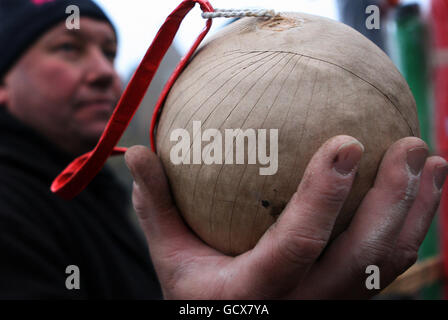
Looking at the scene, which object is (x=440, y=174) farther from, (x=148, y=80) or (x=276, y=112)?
(x=148, y=80)

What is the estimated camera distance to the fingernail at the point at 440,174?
833 mm

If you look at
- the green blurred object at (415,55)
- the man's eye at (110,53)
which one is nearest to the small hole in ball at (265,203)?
the man's eye at (110,53)

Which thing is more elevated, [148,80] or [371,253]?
[148,80]

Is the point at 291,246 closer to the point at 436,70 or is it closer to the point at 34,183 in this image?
the point at 34,183

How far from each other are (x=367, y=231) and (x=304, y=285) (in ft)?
0.60

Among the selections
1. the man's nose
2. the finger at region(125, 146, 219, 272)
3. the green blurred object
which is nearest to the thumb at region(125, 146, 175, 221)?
the finger at region(125, 146, 219, 272)

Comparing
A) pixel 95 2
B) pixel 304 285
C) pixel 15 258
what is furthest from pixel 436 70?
pixel 15 258

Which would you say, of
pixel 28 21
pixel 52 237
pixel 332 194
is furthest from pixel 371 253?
pixel 28 21

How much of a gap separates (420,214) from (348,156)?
0.95 feet

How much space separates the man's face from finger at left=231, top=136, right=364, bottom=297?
1284 millimetres

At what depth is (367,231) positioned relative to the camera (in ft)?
2.48

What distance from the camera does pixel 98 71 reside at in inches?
67.7

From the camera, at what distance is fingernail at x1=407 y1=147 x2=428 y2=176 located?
0.74 metres

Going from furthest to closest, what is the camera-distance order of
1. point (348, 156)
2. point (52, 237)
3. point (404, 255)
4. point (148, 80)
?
point (52, 237) < point (148, 80) < point (404, 255) < point (348, 156)
